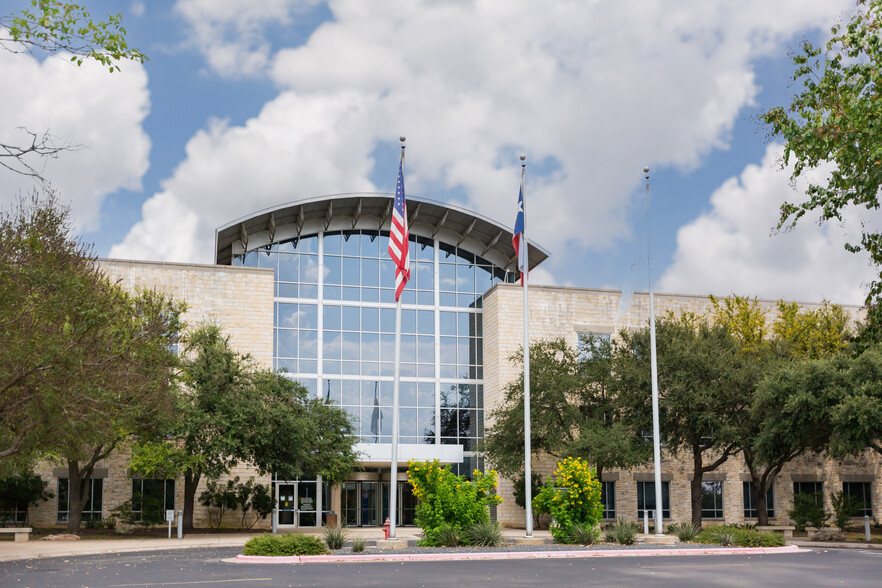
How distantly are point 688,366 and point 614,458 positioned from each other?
5.20m

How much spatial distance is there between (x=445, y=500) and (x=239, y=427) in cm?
1090

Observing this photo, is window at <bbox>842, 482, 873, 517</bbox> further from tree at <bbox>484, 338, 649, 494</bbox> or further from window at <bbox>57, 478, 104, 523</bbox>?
window at <bbox>57, 478, 104, 523</bbox>

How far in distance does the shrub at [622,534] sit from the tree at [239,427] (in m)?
13.0

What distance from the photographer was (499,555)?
2325 cm

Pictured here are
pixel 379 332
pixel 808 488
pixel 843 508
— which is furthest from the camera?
pixel 808 488

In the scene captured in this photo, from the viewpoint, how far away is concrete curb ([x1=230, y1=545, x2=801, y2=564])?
22.2 meters

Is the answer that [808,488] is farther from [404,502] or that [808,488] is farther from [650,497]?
[404,502]

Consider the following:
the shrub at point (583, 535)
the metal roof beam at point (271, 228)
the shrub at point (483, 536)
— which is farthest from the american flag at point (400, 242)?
the metal roof beam at point (271, 228)

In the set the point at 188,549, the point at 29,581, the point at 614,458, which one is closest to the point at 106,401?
the point at 29,581

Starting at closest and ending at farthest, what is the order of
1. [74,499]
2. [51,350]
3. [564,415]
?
1. [51,350]
2. [74,499]
3. [564,415]

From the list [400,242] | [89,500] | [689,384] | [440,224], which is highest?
[440,224]

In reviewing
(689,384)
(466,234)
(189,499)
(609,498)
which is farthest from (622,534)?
(466,234)

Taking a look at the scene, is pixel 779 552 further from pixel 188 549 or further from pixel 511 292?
pixel 511 292

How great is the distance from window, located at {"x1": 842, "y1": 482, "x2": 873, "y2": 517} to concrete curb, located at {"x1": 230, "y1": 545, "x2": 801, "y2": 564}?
95.7ft
